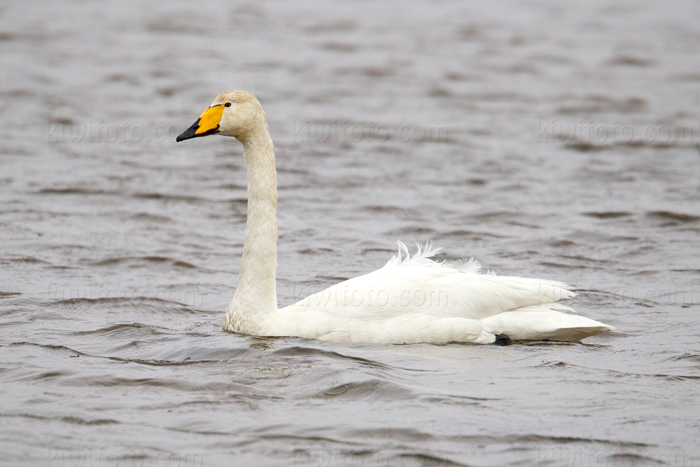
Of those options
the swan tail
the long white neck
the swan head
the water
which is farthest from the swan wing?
the swan head

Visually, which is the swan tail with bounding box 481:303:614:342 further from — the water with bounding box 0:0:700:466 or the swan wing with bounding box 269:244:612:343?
the water with bounding box 0:0:700:466

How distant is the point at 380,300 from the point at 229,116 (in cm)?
211

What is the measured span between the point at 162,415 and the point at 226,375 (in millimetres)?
945

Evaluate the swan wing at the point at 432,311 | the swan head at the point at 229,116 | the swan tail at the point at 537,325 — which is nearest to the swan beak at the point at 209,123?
the swan head at the point at 229,116

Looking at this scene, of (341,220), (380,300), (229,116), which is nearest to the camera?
(380,300)

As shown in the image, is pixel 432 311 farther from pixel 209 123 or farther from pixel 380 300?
pixel 209 123

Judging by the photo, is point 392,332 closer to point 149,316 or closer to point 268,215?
point 268,215

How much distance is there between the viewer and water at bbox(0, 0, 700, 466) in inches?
282

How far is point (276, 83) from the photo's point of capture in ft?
76.6

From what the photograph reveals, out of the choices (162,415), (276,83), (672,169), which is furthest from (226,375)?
(276,83)

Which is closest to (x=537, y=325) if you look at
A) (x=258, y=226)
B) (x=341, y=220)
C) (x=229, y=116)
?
(x=258, y=226)

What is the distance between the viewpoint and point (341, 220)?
46.8ft

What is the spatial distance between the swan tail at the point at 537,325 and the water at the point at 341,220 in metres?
0.15

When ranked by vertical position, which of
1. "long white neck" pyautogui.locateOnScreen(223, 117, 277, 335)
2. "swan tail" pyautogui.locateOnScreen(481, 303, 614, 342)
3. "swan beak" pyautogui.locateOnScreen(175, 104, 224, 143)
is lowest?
"swan tail" pyautogui.locateOnScreen(481, 303, 614, 342)
